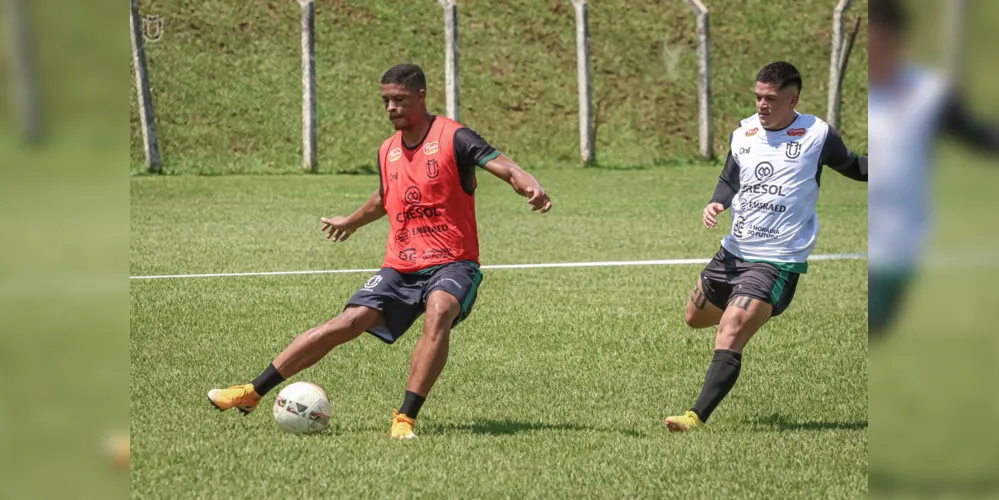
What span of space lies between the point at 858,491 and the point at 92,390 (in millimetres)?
4815

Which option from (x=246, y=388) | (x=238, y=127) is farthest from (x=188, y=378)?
(x=238, y=127)

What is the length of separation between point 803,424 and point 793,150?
1.64 m

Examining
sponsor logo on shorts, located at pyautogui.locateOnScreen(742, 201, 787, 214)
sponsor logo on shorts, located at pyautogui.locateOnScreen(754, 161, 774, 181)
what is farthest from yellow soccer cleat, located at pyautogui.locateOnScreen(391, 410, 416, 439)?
sponsor logo on shorts, located at pyautogui.locateOnScreen(754, 161, 774, 181)

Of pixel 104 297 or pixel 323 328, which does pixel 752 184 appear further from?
pixel 104 297

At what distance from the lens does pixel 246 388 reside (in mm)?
6777

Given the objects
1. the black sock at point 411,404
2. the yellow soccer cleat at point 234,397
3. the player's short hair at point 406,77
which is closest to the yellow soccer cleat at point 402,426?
the black sock at point 411,404

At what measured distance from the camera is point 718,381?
263 inches

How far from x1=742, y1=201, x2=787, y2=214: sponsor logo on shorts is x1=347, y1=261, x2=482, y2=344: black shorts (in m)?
1.71

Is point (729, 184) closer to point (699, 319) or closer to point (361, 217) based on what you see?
point (699, 319)

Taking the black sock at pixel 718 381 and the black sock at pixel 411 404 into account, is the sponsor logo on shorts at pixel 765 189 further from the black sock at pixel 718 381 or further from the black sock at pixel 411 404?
the black sock at pixel 411 404

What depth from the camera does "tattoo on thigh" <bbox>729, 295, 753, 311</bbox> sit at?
6.76 meters

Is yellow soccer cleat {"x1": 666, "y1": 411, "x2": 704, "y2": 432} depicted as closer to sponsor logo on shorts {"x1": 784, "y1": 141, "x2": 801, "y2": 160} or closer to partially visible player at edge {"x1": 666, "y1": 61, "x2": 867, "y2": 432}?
partially visible player at edge {"x1": 666, "y1": 61, "x2": 867, "y2": 432}

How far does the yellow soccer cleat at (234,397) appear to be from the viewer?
22.1 feet

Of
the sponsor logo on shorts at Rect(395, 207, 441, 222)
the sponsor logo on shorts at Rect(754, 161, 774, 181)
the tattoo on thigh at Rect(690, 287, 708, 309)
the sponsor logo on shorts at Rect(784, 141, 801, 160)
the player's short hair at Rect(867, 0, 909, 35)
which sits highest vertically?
the player's short hair at Rect(867, 0, 909, 35)
